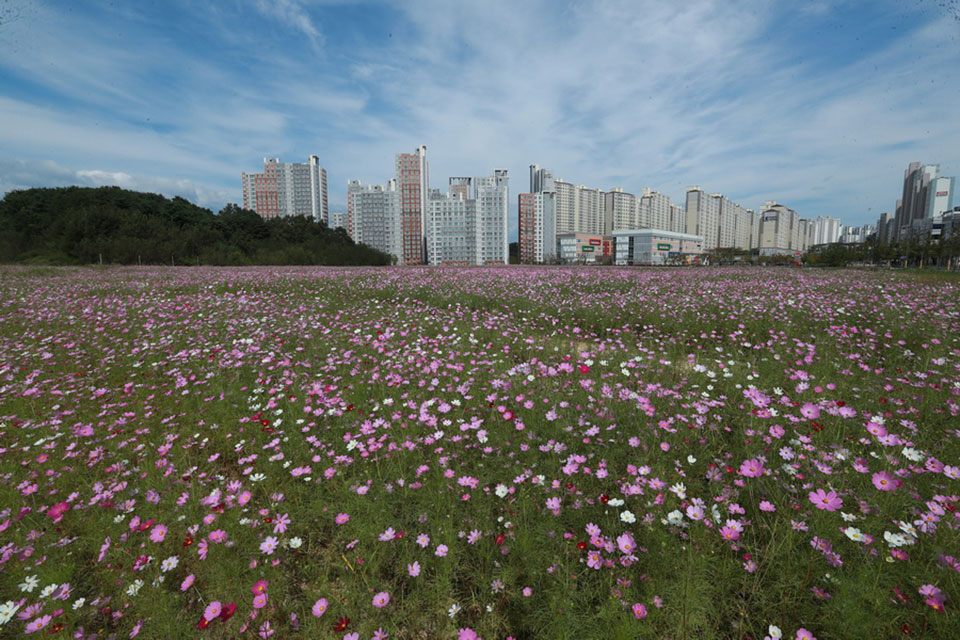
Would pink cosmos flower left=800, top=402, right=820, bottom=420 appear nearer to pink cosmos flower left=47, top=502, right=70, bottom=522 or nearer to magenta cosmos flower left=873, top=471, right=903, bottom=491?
magenta cosmos flower left=873, top=471, right=903, bottom=491

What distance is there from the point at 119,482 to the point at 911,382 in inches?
270

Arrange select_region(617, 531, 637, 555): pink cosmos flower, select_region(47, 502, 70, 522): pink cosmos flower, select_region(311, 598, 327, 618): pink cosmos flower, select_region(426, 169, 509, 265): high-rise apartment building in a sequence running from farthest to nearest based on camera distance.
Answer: select_region(426, 169, 509, 265): high-rise apartment building < select_region(47, 502, 70, 522): pink cosmos flower < select_region(617, 531, 637, 555): pink cosmos flower < select_region(311, 598, 327, 618): pink cosmos flower

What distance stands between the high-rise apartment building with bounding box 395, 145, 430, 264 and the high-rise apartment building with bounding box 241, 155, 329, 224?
2597cm

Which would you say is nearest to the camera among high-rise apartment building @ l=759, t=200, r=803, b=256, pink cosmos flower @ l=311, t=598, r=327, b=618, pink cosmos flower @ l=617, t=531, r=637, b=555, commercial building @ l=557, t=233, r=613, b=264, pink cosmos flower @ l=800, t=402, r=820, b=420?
pink cosmos flower @ l=311, t=598, r=327, b=618

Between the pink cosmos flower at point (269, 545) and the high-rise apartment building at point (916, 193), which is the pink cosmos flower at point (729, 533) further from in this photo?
the high-rise apartment building at point (916, 193)

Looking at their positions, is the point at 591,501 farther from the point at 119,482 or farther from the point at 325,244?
the point at 325,244

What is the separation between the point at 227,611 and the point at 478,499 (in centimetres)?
131

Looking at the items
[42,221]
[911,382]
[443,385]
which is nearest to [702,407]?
[443,385]

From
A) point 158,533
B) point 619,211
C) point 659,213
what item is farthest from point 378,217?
point 158,533

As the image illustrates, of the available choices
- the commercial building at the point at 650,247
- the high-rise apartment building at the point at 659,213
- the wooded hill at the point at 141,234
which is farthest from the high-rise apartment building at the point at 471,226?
the high-rise apartment building at the point at 659,213

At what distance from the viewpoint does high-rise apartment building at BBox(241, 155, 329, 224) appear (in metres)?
113

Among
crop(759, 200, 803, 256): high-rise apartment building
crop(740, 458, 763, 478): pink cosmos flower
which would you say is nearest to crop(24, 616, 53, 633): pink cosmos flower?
crop(740, 458, 763, 478): pink cosmos flower

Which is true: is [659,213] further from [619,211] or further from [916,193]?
[916,193]

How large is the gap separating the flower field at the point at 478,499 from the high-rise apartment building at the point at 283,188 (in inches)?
4846
